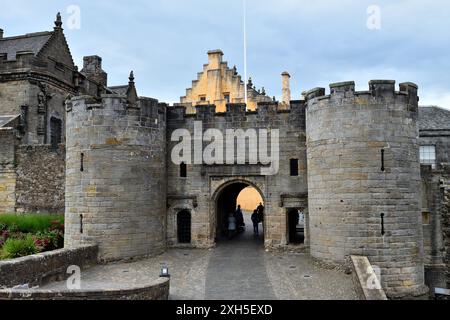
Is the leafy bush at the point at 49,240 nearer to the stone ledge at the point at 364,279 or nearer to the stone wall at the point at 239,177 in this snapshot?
the stone wall at the point at 239,177

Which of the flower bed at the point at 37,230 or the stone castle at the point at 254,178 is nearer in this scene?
the stone castle at the point at 254,178

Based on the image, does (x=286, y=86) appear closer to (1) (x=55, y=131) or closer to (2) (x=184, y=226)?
(1) (x=55, y=131)

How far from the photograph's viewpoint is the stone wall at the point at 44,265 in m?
11.5

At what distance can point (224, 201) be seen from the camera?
22609mm

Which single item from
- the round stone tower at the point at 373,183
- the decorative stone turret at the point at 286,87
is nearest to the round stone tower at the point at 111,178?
the round stone tower at the point at 373,183

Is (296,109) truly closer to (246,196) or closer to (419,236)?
(419,236)

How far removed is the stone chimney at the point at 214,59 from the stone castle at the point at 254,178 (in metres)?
18.9

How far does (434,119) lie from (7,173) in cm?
2560

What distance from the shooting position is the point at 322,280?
13453 millimetres

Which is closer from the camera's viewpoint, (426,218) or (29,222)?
(29,222)

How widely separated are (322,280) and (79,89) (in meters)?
20.8
